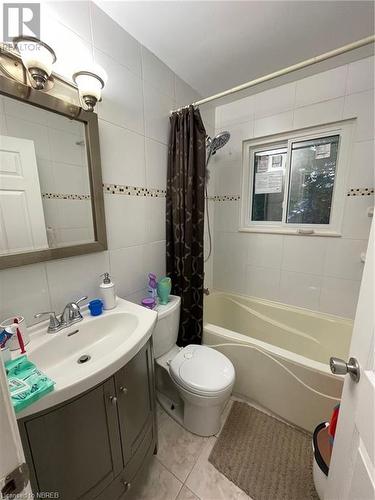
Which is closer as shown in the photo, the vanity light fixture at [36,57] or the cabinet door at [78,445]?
the cabinet door at [78,445]

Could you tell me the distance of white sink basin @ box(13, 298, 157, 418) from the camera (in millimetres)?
646

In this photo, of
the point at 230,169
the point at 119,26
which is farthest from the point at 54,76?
the point at 230,169

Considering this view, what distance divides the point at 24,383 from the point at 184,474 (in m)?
1.09

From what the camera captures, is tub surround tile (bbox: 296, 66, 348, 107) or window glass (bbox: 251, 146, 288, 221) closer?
tub surround tile (bbox: 296, 66, 348, 107)

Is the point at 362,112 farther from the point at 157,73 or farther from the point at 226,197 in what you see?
the point at 157,73

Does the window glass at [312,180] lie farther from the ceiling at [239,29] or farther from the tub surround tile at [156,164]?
the tub surround tile at [156,164]

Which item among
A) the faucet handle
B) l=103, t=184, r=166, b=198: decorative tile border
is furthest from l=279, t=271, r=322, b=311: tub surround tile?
the faucet handle

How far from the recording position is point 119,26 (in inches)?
46.1

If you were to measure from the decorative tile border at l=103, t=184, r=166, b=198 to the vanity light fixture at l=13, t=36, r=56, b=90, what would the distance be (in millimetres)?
499

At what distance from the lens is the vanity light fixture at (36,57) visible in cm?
77

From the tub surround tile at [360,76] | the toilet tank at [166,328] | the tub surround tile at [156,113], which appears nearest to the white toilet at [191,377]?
the toilet tank at [166,328]

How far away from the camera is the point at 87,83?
95 centimetres

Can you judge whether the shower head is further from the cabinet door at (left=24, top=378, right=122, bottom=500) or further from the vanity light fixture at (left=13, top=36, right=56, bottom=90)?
the cabinet door at (left=24, top=378, right=122, bottom=500)

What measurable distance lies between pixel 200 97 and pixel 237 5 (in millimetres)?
797
